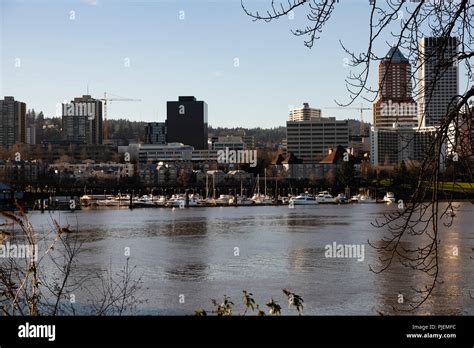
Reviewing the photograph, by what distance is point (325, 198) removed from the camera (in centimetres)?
3994

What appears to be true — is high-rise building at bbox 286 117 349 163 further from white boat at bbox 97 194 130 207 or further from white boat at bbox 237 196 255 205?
white boat at bbox 97 194 130 207

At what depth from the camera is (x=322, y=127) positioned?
22781 millimetres

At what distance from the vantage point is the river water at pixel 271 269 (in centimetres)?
762

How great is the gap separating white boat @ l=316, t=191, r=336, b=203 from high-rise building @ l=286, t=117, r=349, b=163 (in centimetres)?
1233

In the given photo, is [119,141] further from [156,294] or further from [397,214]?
[397,214]

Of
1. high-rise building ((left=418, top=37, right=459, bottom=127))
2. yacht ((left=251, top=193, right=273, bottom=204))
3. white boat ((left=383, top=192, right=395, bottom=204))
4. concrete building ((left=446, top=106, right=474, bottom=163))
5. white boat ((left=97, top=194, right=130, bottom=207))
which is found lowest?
white boat ((left=97, top=194, right=130, bottom=207))

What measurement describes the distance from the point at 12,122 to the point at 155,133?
90.5 feet

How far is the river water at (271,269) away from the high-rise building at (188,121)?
583 centimetres

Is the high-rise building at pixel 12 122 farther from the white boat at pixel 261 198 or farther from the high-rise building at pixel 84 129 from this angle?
the white boat at pixel 261 198

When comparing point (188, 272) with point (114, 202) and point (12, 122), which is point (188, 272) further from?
point (114, 202)

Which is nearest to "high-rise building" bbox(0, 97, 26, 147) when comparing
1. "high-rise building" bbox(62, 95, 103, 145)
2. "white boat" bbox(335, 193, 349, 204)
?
"high-rise building" bbox(62, 95, 103, 145)

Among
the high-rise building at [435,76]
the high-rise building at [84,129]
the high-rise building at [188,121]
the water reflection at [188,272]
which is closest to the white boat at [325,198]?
the high-rise building at [188,121]

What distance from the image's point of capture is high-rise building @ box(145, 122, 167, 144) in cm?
4347
